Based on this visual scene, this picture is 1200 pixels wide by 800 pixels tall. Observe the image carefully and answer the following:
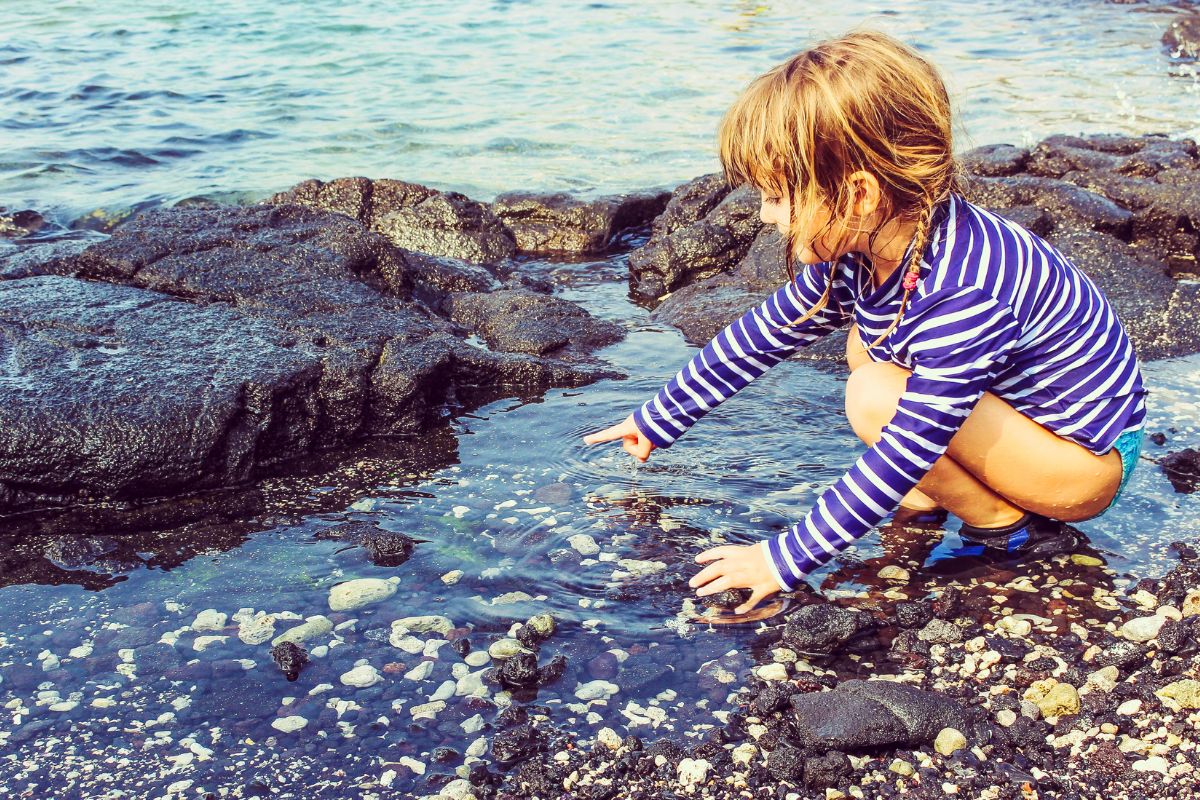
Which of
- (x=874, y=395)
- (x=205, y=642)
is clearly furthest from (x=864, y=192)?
(x=205, y=642)

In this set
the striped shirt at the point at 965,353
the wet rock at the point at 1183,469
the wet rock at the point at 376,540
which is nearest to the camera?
the striped shirt at the point at 965,353

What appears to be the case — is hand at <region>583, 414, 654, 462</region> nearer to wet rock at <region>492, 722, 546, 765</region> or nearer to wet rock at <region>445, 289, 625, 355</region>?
wet rock at <region>492, 722, 546, 765</region>

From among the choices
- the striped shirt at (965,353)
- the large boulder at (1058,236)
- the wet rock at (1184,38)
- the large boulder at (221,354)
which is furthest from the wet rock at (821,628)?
the wet rock at (1184,38)

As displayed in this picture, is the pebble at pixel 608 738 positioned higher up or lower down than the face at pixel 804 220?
lower down

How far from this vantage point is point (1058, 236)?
6801 mm

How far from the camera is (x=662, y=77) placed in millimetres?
14328

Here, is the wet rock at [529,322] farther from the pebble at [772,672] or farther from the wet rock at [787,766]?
the wet rock at [787,766]

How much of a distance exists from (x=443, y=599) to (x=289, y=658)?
21.3 inches

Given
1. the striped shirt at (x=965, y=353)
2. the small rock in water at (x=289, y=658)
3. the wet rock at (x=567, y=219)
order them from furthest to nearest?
1. the wet rock at (x=567, y=219)
2. the small rock in water at (x=289, y=658)
3. the striped shirt at (x=965, y=353)

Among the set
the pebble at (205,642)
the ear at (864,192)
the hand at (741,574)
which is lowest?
the pebble at (205,642)

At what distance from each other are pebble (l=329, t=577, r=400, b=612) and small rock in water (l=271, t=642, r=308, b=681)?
27cm

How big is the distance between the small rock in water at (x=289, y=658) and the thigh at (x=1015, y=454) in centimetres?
189

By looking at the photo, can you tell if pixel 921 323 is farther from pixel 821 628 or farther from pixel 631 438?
pixel 631 438

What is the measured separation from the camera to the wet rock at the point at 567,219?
27.3ft
